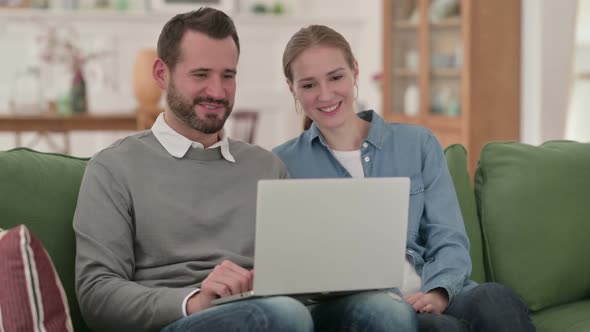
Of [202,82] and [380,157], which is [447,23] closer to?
[380,157]

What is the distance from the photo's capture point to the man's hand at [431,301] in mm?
1892

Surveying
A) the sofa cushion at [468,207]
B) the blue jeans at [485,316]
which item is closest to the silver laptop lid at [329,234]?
the blue jeans at [485,316]

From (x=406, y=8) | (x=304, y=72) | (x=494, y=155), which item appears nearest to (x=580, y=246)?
(x=494, y=155)

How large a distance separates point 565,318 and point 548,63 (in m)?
2.81

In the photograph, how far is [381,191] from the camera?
1.56 m

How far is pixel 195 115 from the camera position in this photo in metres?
1.90

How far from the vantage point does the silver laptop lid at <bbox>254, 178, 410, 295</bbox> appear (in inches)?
59.1

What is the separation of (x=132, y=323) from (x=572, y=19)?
365 cm

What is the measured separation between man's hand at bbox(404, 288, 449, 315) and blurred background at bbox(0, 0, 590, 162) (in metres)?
2.88

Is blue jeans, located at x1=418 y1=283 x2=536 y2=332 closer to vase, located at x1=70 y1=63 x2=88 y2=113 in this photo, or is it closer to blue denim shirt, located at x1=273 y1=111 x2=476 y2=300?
blue denim shirt, located at x1=273 y1=111 x2=476 y2=300

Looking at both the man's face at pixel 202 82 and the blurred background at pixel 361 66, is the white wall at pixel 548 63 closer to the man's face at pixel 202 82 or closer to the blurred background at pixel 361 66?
the blurred background at pixel 361 66

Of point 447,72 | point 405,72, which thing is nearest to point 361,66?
point 405,72

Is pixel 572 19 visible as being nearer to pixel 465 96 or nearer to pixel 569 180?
pixel 465 96

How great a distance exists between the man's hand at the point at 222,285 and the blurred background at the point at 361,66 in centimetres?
304
